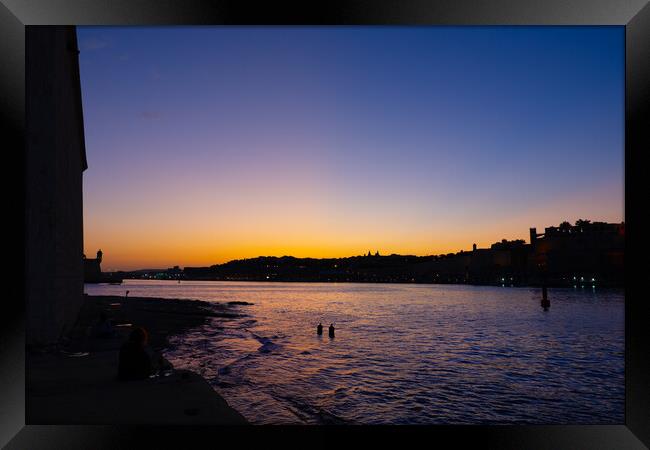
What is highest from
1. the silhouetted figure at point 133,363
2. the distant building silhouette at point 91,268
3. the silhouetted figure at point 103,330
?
the silhouetted figure at point 133,363

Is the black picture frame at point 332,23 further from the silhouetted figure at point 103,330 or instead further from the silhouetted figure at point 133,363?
the silhouetted figure at point 103,330

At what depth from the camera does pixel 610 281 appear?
162 metres

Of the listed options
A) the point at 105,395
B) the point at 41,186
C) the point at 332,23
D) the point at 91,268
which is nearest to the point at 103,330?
the point at 41,186

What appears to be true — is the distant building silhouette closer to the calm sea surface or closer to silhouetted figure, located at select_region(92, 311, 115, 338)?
the calm sea surface

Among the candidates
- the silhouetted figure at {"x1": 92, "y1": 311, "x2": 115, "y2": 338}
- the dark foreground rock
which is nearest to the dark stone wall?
the dark foreground rock

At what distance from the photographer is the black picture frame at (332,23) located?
19.5ft

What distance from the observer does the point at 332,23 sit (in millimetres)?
6184

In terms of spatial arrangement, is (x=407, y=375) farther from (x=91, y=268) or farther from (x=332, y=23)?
(x=91, y=268)

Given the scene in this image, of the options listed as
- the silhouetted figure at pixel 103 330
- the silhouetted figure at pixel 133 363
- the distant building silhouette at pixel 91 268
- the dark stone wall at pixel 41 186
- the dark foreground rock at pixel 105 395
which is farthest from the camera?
the distant building silhouette at pixel 91 268

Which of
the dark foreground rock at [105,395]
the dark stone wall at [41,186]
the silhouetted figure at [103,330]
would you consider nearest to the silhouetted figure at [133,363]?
the dark foreground rock at [105,395]

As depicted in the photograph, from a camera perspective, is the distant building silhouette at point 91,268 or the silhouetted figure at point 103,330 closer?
the silhouetted figure at point 103,330

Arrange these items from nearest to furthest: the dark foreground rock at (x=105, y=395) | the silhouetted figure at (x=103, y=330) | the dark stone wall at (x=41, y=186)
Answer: the dark foreground rock at (x=105, y=395) < the dark stone wall at (x=41, y=186) < the silhouetted figure at (x=103, y=330)

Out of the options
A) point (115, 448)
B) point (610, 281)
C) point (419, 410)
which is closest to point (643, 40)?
point (115, 448)

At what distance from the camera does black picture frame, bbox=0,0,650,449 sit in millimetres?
5934
